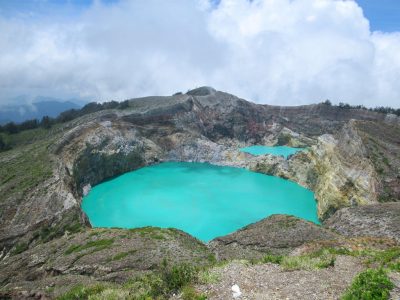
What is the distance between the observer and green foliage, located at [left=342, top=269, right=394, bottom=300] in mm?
12953

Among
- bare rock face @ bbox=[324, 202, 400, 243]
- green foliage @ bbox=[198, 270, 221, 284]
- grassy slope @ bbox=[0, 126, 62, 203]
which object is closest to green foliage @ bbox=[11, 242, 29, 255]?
grassy slope @ bbox=[0, 126, 62, 203]

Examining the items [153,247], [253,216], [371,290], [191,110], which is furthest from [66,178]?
[191,110]

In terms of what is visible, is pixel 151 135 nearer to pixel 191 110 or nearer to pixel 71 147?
pixel 191 110

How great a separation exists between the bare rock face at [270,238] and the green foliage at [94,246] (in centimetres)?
902

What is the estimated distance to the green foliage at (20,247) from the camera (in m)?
39.6

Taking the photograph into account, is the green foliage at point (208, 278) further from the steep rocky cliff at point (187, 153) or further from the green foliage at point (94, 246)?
the steep rocky cliff at point (187, 153)

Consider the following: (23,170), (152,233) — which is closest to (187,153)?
(23,170)

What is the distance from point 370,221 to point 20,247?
116 feet

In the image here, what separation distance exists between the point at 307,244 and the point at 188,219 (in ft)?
85.1

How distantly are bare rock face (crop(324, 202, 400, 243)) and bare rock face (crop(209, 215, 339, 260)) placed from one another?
11.0 feet

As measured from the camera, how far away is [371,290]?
43.2 feet

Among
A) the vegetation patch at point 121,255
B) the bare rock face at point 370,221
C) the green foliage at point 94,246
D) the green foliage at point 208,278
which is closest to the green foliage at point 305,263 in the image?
the green foliage at point 208,278

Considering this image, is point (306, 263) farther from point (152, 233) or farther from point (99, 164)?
point (99, 164)

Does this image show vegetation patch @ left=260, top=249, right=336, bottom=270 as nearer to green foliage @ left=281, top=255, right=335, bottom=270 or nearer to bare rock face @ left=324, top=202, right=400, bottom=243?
green foliage @ left=281, top=255, right=335, bottom=270
